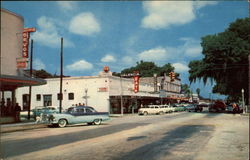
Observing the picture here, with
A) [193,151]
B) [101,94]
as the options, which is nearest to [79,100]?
[101,94]

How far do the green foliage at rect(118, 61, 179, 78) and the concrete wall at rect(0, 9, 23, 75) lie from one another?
3120 inches

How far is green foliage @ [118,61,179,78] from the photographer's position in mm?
103250

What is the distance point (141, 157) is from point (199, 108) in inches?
1844

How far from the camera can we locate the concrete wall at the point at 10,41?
23.8 metres

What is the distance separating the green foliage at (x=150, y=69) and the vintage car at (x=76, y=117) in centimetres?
8002

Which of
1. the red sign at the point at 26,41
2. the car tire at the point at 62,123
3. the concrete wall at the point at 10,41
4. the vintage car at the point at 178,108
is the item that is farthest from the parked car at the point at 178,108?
the concrete wall at the point at 10,41

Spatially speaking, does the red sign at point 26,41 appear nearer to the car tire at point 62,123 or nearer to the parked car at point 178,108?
the car tire at point 62,123

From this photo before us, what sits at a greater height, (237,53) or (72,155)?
(237,53)

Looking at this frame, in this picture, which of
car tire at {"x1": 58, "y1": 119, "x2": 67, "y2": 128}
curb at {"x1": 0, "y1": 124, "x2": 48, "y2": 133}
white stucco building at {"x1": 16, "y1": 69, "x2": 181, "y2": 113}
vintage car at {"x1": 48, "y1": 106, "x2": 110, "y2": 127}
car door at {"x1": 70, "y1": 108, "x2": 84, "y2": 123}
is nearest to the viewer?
curb at {"x1": 0, "y1": 124, "x2": 48, "y2": 133}

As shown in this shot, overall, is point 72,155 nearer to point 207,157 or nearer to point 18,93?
point 207,157

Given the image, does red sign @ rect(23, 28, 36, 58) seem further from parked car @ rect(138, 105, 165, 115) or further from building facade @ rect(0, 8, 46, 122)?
parked car @ rect(138, 105, 165, 115)

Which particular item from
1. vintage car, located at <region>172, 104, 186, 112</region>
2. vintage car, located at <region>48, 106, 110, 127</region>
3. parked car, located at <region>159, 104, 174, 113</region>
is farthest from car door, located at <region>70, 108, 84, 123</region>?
vintage car, located at <region>172, 104, 186, 112</region>

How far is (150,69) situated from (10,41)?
8304 cm

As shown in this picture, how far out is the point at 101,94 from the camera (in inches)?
1806
